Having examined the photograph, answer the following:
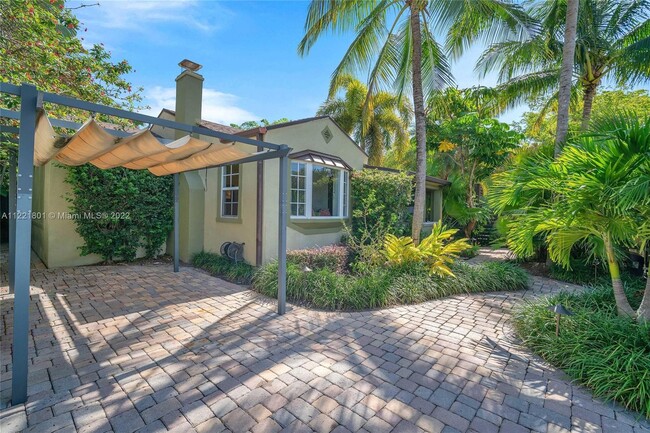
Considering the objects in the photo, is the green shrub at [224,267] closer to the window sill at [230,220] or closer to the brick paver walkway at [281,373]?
the window sill at [230,220]

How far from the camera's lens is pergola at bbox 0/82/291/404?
2.84m

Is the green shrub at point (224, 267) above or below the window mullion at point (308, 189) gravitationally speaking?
below

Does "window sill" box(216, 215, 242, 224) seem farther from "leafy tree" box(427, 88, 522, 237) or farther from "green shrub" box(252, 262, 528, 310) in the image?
"leafy tree" box(427, 88, 522, 237)

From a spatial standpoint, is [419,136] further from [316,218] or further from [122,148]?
[122,148]

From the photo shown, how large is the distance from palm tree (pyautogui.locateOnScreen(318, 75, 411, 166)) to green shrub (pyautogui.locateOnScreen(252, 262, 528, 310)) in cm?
1320

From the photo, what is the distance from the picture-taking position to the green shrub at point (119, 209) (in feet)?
29.6

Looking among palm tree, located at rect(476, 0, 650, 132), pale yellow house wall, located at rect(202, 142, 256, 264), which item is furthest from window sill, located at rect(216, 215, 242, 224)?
palm tree, located at rect(476, 0, 650, 132)

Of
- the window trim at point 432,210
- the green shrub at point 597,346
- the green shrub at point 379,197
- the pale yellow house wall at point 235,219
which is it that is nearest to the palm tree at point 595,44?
the green shrub at point 379,197

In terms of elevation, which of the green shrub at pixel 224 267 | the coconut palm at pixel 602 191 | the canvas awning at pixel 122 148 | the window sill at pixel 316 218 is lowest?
the green shrub at pixel 224 267

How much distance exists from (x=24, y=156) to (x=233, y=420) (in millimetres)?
3207

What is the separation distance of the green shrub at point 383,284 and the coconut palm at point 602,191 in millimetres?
2361

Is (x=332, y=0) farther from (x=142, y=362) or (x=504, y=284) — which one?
(x=142, y=362)

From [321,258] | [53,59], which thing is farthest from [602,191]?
[53,59]

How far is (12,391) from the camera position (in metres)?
2.85
